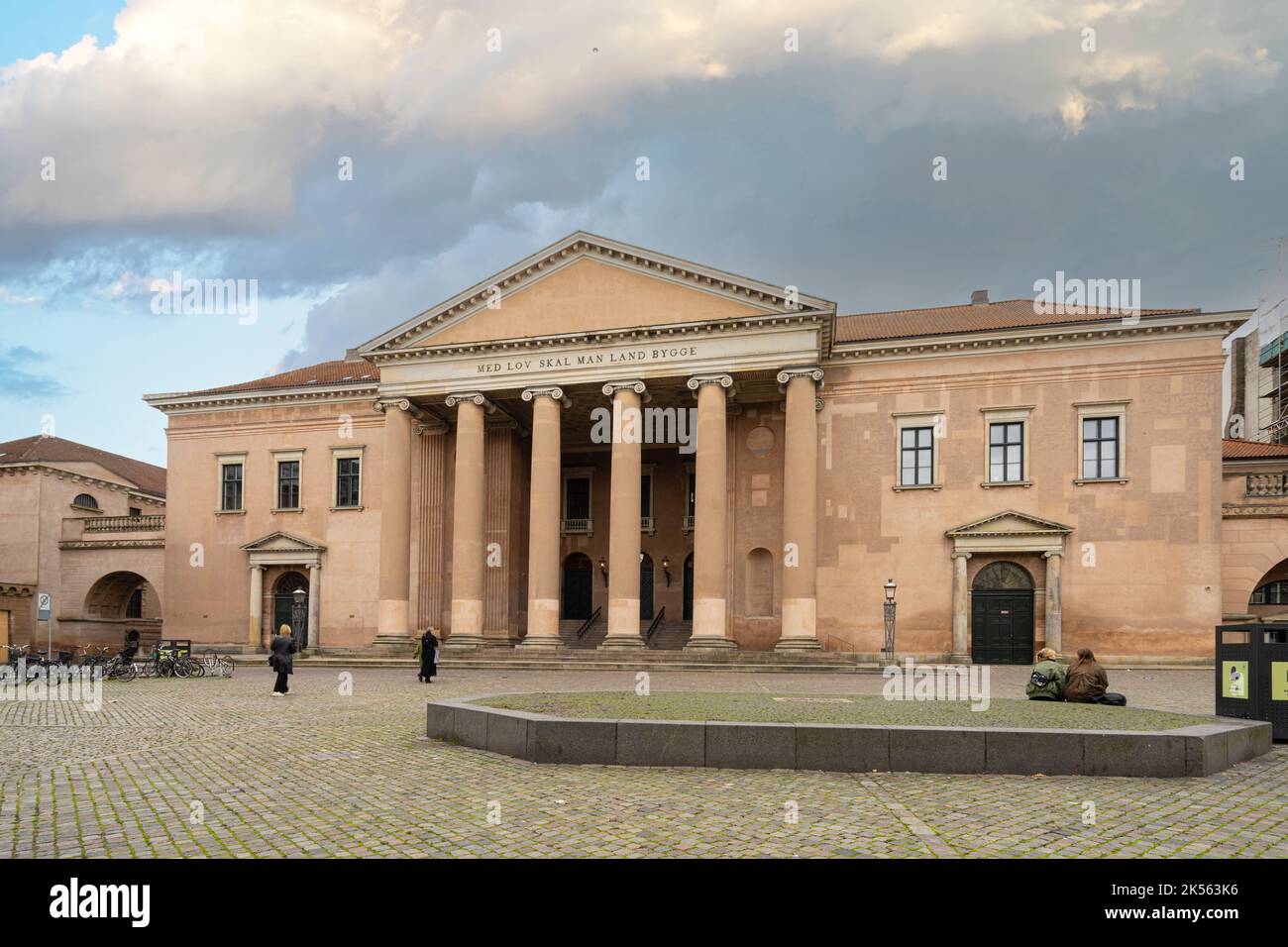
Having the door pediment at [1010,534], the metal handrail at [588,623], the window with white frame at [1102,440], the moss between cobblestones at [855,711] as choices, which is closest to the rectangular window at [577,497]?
the metal handrail at [588,623]

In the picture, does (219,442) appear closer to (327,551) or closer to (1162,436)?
(327,551)

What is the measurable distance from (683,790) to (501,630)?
3251 centimetres

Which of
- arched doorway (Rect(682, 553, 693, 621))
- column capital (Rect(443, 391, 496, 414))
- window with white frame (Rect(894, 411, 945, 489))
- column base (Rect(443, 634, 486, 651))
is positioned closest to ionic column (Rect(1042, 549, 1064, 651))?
window with white frame (Rect(894, 411, 945, 489))

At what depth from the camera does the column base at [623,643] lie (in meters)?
35.6

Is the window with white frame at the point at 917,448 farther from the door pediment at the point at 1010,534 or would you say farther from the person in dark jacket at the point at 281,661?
the person in dark jacket at the point at 281,661

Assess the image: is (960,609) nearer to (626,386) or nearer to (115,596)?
(626,386)

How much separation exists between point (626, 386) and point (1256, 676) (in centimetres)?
2562

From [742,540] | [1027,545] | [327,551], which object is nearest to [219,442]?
[327,551]

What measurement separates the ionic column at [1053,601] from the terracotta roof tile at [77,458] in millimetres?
49344

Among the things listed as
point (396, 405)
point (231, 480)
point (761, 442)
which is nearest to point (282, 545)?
point (231, 480)

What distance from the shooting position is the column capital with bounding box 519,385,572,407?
38250 mm

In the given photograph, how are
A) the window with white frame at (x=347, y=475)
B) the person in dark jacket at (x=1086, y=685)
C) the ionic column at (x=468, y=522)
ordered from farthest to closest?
the window with white frame at (x=347, y=475), the ionic column at (x=468, y=522), the person in dark jacket at (x=1086, y=685)

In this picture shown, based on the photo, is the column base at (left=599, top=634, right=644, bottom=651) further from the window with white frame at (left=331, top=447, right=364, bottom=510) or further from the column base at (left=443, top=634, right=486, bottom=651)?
the window with white frame at (left=331, top=447, right=364, bottom=510)

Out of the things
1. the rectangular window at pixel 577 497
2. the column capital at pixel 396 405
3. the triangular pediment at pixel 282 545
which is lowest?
the triangular pediment at pixel 282 545
